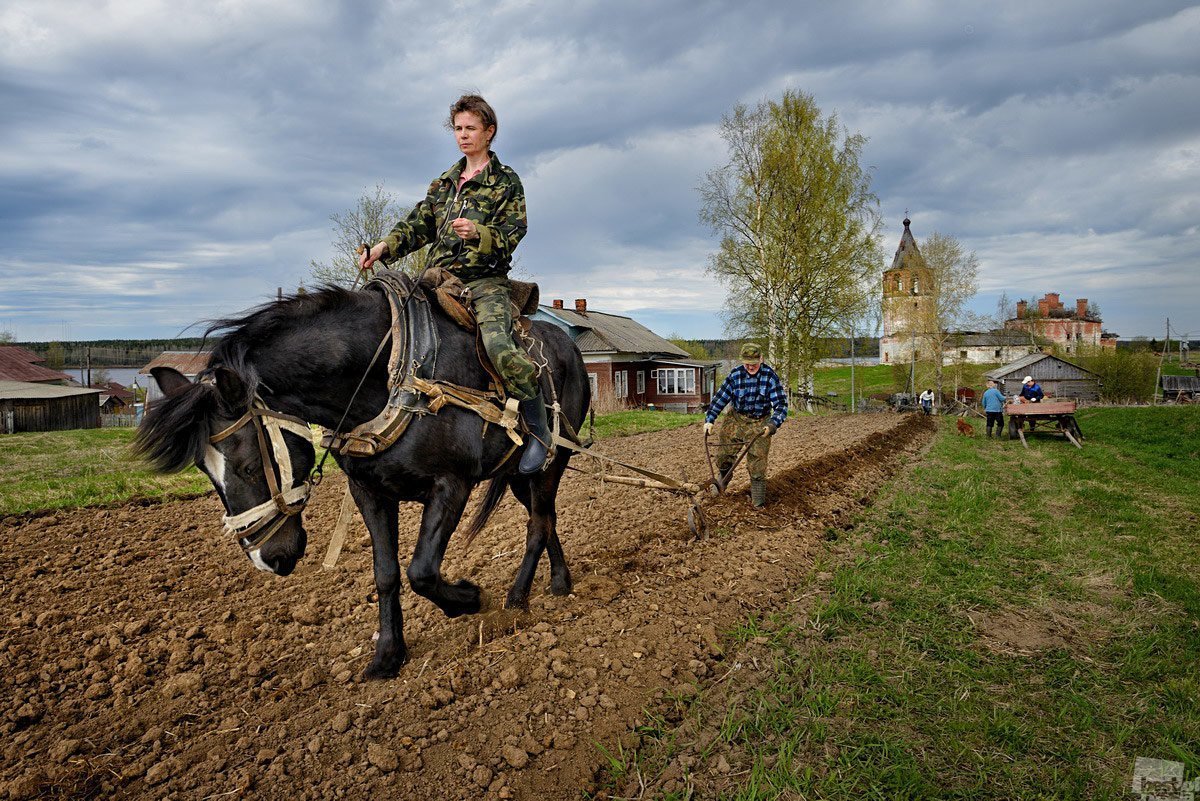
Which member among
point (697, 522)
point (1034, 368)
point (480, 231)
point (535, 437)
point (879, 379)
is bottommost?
point (697, 522)

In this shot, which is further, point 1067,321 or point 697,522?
point 1067,321

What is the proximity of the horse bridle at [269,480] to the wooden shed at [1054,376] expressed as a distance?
173ft

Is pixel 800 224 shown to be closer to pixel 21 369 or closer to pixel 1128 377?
pixel 1128 377

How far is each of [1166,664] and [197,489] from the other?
428 inches

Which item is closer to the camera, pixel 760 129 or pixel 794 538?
pixel 794 538

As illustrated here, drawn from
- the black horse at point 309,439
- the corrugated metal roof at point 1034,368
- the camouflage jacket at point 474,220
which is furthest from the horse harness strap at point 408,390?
the corrugated metal roof at point 1034,368

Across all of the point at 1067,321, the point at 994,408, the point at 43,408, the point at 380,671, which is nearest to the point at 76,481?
the point at 380,671

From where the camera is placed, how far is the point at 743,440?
8148 mm

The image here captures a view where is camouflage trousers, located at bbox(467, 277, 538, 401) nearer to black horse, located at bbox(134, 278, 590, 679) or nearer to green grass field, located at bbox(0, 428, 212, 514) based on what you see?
black horse, located at bbox(134, 278, 590, 679)

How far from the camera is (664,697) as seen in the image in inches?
135

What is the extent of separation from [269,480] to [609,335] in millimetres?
36826

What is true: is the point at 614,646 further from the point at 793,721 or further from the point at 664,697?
the point at 793,721

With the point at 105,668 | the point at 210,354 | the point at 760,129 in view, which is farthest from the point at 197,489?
the point at 760,129

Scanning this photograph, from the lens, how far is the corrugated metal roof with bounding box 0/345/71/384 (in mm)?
46397
